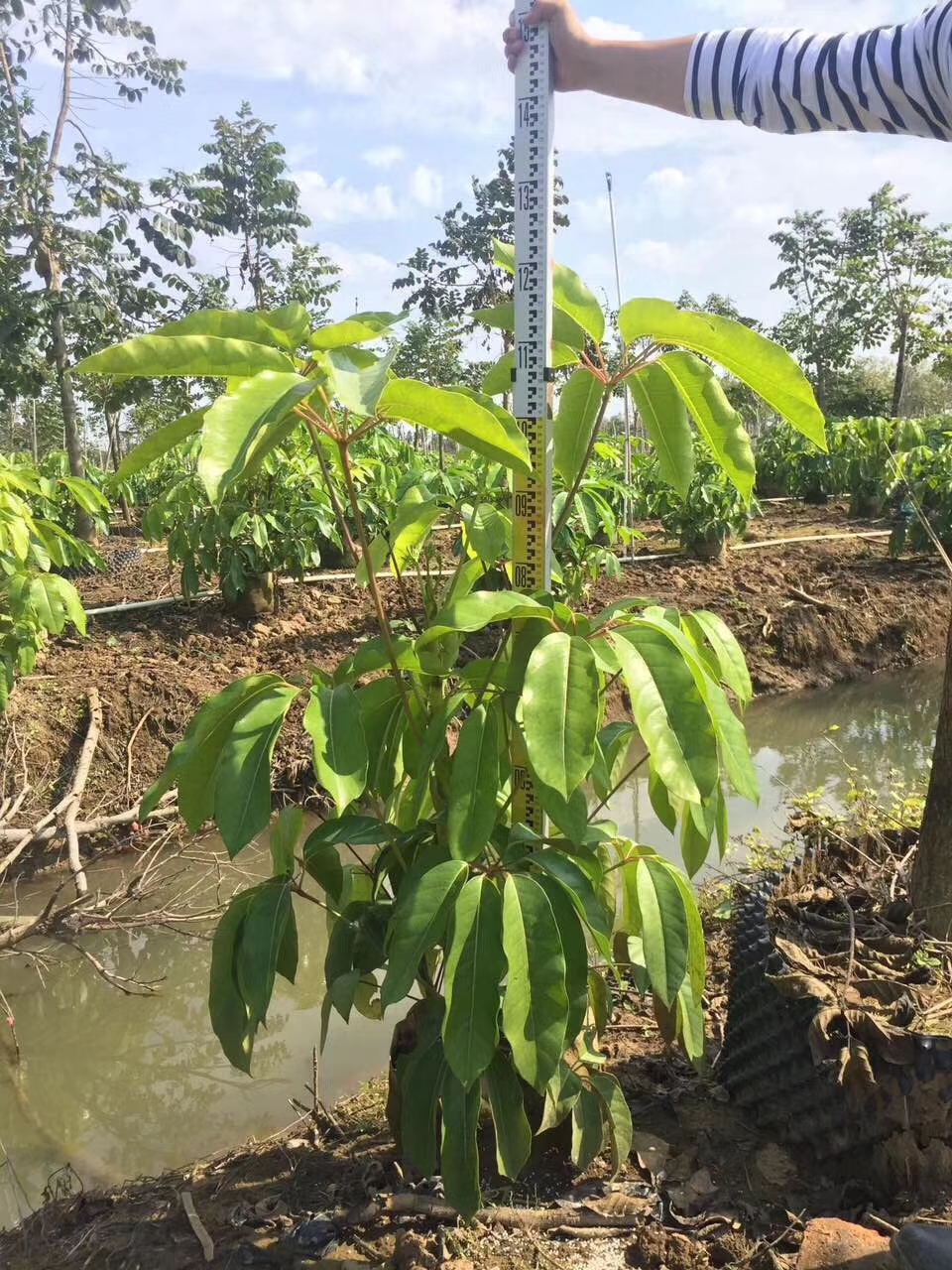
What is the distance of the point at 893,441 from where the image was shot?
10.3m

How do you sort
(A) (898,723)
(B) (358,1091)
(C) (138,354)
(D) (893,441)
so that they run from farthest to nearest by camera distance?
(D) (893,441)
(A) (898,723)
(B) (358,1091)
(C) (138,354)

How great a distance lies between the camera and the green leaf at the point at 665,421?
4.90 feet

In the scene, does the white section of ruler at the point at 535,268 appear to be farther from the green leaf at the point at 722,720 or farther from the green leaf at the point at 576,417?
the green leaf at the point at 722,720

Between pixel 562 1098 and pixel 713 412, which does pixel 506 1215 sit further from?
pixel 713 412

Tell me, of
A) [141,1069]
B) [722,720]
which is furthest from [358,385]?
[141,1069]

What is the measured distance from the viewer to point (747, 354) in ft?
4.16

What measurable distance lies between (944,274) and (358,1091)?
75.3 ft

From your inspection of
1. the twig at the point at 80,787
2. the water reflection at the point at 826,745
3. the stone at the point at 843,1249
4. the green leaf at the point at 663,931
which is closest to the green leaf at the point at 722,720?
the green leaf at the point at 663,931

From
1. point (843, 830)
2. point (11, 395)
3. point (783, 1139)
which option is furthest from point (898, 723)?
point (11, 395)

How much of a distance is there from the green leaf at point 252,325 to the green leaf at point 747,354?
494mm

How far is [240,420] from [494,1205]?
53.5 inches

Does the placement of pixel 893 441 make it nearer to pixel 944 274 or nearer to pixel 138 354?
pixel 138 354

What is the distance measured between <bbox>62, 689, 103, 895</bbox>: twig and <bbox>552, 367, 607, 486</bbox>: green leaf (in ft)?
6.22

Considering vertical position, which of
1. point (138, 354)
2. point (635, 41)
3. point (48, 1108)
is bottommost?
point (48, 1108)
